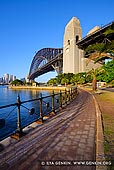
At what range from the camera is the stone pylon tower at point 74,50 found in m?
82.5

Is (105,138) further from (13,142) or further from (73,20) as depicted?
(73,20)

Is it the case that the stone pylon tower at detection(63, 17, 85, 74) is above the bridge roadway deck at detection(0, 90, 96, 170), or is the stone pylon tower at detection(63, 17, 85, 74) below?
above

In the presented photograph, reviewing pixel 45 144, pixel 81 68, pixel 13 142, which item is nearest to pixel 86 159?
pixel 45 144

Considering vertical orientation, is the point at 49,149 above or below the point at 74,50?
below

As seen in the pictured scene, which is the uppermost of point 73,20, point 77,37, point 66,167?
point 73,20

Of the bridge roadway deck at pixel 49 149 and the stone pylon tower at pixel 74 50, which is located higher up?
the stone pylon tower at pixel 74 50

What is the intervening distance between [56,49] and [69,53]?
3205cm

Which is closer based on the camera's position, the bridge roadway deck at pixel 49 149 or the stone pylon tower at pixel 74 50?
the bridge roadway deck at pixel 49 149

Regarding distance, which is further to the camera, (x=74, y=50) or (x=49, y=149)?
(x=74, y=50)

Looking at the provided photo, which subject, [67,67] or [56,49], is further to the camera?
[56,49]

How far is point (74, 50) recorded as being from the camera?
81.9m

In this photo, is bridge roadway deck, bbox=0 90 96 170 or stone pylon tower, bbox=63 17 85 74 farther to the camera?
stone pylon tower, bbox=63 17 85 74

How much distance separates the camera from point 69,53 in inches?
3442

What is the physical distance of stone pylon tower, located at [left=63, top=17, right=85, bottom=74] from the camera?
8250 centimetres
